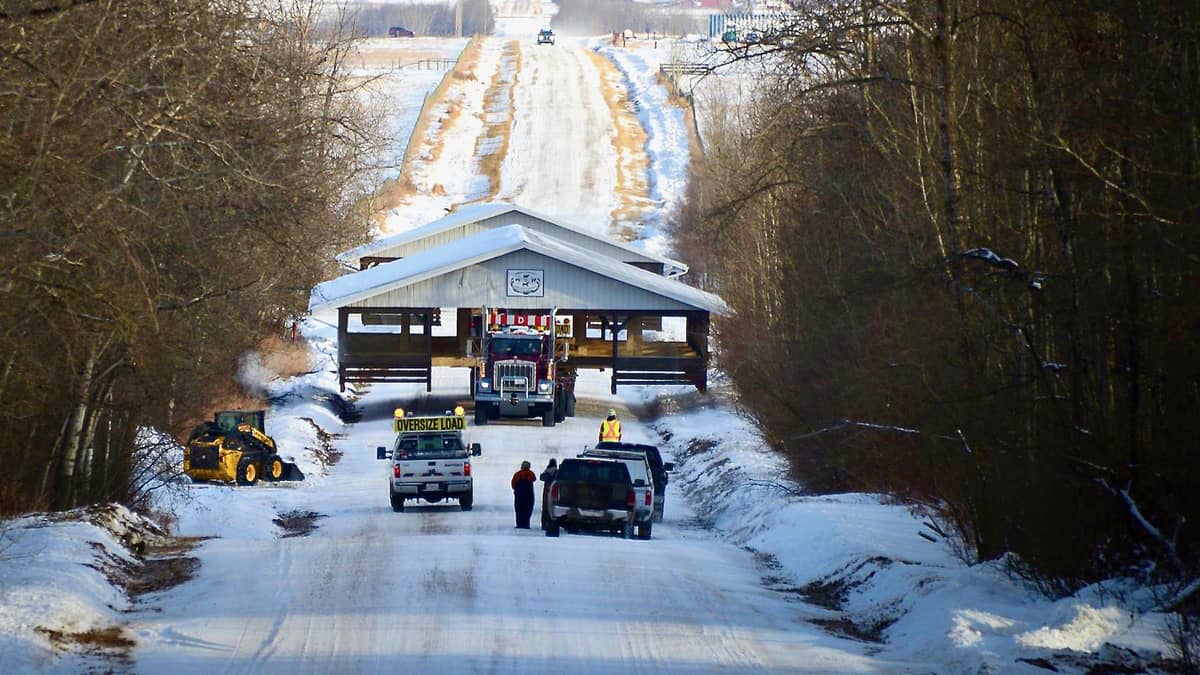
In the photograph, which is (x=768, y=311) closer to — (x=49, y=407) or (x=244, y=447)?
(x=244, y=447)

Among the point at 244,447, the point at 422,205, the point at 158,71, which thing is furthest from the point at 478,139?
the point at 158,71

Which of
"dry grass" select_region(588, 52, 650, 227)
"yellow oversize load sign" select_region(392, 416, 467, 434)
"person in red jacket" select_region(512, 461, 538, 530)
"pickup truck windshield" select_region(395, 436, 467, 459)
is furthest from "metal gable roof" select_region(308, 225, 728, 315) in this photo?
"dry grass" select_region(588, 52, 650, 227)

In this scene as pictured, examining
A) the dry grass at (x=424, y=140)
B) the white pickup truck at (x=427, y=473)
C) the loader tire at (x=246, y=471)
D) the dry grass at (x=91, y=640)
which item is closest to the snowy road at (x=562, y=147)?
the dry grass at (x=424, y=140)

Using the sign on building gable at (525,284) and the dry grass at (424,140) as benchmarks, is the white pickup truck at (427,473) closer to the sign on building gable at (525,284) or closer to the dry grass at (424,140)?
the sign on building gable at (525,284)

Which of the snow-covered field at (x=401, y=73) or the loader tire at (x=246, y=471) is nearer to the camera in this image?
the loader tire at (x=246, y=471)

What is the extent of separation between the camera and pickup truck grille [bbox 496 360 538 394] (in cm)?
4325

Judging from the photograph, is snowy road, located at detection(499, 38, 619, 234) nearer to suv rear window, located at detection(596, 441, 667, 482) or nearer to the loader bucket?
the loader bucket

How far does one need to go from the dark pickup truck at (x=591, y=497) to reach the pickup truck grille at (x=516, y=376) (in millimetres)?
19688

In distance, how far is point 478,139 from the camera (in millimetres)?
103812

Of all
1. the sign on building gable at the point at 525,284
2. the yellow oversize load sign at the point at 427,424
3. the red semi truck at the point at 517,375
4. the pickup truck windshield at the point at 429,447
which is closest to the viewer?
the pickup truck windshield at the point at 429,447

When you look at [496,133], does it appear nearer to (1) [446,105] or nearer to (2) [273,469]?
(1) [446,105]

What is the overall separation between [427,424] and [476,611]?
15146mm

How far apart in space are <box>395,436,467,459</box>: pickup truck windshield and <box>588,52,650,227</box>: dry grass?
50576 mm

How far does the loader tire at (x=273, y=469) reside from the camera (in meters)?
33.5
